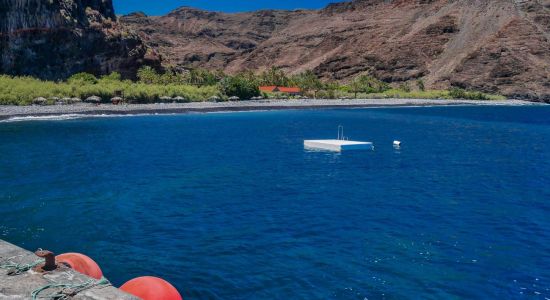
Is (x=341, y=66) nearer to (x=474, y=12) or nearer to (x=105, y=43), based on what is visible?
(x=474, y=12)

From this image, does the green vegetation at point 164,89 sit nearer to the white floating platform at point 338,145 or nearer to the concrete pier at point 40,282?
the white floating platform at point 338,145

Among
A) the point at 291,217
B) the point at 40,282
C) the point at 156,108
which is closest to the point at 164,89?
the point at 156,108

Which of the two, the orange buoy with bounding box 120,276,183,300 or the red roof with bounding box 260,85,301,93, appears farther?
the red roof with bounding box 260,85,301,93

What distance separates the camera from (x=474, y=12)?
181375 millimetres

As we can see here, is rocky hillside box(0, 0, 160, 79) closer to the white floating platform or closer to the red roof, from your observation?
the red roof

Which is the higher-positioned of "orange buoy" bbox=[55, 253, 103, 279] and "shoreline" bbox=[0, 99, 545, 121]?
"shoreline" bbox=[0, 99, 545, 121]

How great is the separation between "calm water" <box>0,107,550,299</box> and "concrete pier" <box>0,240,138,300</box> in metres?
2.77

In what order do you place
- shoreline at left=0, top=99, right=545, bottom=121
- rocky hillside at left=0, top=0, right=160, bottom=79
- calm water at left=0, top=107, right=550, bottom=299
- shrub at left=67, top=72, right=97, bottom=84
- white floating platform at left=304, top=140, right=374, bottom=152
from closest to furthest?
calm water at left=0, top=107, right=550, bottom=299
white floating platform at left=304, top=140, right=374, bottom=152
shoreline at left=0, top=99, right=545, bottom=121
shrub at left=67, top=72, right=97, bottom=84
rocky hillside at left=0, top=0, right=160, bottom=79

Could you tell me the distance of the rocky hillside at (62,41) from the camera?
8138cm

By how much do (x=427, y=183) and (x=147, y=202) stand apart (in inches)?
487

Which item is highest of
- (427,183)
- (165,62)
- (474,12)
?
(474,12)

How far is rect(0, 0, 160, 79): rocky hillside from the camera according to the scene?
8138 centimetres

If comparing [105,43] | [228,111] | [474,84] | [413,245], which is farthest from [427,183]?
[474,84]

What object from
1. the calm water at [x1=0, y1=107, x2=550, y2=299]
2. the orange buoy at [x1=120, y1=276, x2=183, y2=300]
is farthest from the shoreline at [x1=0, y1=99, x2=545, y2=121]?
the orange buoy at [x1=120, y1=276, x2=183, y2=300]
